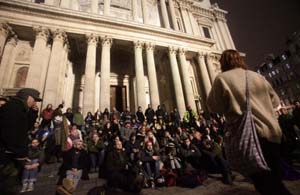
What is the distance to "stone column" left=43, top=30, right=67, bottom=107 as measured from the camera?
38.5 feet

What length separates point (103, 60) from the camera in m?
14.7

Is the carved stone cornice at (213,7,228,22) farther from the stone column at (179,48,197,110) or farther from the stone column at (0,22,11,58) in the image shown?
the stone column at (0,22,11,58)

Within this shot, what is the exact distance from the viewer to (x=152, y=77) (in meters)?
15.9

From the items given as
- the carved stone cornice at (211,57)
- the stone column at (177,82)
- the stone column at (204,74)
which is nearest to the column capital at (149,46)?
the stone column at (177,82)

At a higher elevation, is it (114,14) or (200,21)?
(200,21)

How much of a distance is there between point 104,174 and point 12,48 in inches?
617

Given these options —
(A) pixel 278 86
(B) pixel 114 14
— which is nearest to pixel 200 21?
(B) pixel 114 14

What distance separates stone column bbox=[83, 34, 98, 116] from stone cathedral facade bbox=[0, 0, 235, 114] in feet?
0.27

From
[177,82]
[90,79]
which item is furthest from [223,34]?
[90,79]

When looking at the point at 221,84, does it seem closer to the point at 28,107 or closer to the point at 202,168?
the point at 28,107

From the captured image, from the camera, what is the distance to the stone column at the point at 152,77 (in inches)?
585

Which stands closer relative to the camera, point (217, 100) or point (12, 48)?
point (217, 100)

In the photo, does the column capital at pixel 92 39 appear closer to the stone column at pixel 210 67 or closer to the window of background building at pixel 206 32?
the stone column at pixel 210 67

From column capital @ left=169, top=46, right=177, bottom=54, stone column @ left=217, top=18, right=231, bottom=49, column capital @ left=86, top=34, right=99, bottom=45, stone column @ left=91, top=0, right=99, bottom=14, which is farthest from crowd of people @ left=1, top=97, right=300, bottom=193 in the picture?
stone column @ left=217, top=18, right=231, bottom=49
